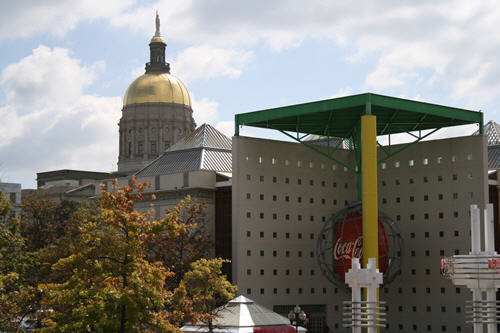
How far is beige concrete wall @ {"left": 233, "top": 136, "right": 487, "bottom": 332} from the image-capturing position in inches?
2566

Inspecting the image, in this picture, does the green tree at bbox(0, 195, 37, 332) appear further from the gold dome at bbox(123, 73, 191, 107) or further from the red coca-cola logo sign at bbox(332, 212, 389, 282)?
the gold dome at bbox(123, 73, 191, 107)

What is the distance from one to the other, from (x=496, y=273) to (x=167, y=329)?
1240 centimetres

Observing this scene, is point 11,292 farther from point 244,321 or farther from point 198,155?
point 198,155

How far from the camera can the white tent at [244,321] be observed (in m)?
46.5

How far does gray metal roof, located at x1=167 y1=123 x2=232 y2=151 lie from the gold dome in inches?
1893

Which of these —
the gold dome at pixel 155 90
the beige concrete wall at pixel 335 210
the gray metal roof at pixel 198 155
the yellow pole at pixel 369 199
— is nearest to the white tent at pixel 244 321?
the yellow pole at pixel 369 199

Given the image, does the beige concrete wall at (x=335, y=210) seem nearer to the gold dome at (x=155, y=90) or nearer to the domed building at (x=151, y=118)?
the domed building at (x=151, y=118)

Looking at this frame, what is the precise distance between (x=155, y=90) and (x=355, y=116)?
69.1 metres

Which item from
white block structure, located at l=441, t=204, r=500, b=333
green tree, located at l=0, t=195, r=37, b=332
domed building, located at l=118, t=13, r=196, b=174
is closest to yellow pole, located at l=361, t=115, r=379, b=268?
green tree, located at l=0, t=195, r=37, b=332

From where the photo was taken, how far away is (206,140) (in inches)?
3182

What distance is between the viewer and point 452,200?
6606 centimetres

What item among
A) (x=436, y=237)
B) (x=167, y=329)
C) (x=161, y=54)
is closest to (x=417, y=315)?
(x=436, y=237)

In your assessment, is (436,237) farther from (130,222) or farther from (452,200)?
(130,222)

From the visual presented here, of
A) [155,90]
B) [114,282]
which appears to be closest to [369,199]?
[114,282]
